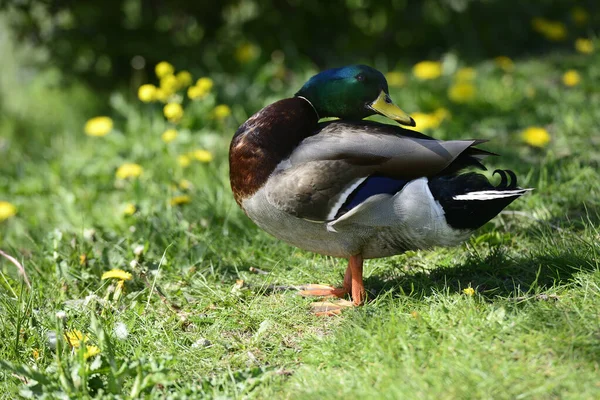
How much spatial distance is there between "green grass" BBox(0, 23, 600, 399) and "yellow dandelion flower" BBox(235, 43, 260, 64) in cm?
149

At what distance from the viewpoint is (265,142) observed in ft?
9.29

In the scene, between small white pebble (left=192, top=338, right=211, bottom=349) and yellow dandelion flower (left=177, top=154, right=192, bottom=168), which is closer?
small white pebble (left=192, top=338, right=211, bottom=349)

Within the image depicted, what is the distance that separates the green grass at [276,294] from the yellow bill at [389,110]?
0.64 m

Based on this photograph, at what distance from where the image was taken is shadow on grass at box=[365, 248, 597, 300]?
2.82 m

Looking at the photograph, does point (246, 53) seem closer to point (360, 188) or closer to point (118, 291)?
point (118, 291)

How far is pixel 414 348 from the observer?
2441 millimetres

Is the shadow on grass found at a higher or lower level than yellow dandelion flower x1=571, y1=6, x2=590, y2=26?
lower

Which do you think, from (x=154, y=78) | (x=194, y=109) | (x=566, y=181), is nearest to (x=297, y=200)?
(x=566, y=181)

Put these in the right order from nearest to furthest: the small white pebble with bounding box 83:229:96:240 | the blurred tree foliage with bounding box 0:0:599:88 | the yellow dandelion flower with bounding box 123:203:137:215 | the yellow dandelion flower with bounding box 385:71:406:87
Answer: the small white pebble with bounding box 83:229:96:240, the yellow dandelion flower with bounding box 123:203:137:215, the yellow dandelion flower with bounding box 385:71:406:87, the blurred tree foliage with bounding box 0:0:599:88

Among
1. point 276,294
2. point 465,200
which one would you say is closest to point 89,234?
point 276,294

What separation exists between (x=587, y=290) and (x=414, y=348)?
2.30ft

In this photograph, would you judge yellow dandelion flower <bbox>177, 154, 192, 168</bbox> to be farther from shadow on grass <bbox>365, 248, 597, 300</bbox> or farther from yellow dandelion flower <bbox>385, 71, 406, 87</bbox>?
yellow dandelion flower <bbox>385, 71, 406, 87</bbox>

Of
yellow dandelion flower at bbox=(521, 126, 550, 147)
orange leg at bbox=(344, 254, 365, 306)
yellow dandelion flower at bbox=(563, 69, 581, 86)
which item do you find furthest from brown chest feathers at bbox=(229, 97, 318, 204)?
yellow dandelion flower at bbox=(563, 69, 581, 86)

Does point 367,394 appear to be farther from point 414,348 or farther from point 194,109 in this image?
point 194,109
